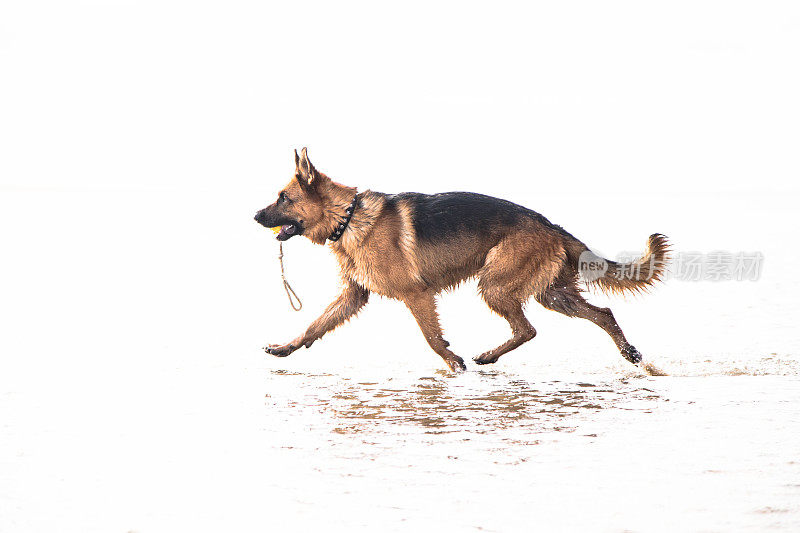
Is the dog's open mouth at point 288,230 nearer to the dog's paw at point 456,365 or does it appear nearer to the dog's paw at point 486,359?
the dog's paw at point 456,365

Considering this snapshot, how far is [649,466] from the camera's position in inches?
155

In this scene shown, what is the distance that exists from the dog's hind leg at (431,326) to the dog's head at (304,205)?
838 mm

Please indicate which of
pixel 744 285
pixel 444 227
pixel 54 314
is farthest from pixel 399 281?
pixel 744 285

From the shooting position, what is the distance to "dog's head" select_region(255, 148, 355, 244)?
6539 mm

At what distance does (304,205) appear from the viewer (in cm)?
655

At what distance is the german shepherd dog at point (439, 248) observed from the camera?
645 cm

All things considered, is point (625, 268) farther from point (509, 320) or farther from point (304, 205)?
point (304, 205)

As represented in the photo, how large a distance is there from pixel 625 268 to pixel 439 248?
150 cm

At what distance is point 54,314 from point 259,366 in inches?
128

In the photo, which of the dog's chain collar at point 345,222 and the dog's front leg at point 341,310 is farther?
the dog's front leg at point 341,310

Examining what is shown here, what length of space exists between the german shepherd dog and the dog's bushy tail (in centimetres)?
2

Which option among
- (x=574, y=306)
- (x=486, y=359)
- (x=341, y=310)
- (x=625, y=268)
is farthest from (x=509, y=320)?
(x=341, y=310)

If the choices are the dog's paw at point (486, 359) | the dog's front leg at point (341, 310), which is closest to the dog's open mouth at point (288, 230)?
the dog's front leg at point (341, 310)

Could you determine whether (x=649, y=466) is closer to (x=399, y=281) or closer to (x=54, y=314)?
(x=399, y=281)
